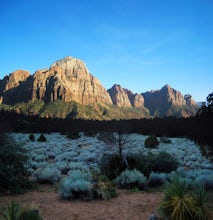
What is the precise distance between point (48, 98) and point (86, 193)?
161677 millimetres

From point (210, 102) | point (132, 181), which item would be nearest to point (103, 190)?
point (132, 181)

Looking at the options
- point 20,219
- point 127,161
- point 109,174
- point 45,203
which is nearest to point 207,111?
point 127,161

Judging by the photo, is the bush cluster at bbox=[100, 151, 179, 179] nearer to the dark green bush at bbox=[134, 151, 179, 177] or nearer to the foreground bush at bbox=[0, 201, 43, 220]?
the dark green bush at bbox=[134, 151, 179, 177]

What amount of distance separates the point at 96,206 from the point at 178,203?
2.87 m

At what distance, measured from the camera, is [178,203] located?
5.71m

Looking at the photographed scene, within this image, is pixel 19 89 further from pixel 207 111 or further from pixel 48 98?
pixel 207 111

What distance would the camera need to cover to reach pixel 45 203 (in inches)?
315

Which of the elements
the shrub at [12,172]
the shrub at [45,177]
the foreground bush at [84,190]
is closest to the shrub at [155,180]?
the foreground bush at [84,190]

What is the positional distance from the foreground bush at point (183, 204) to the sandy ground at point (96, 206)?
0.96m

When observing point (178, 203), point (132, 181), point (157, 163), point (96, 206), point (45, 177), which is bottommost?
point (96, 206)

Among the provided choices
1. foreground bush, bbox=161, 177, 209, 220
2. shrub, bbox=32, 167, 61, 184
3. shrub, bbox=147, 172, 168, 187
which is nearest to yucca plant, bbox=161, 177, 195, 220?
foreground bush, bbox=161, 177, 209, 220

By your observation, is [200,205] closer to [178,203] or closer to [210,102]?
[178,203]

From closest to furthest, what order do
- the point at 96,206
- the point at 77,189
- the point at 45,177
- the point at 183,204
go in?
the point at 183,204
the point at 96,206
the point at 77,189
the point at 45,177

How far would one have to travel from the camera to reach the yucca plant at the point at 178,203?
223 inches
